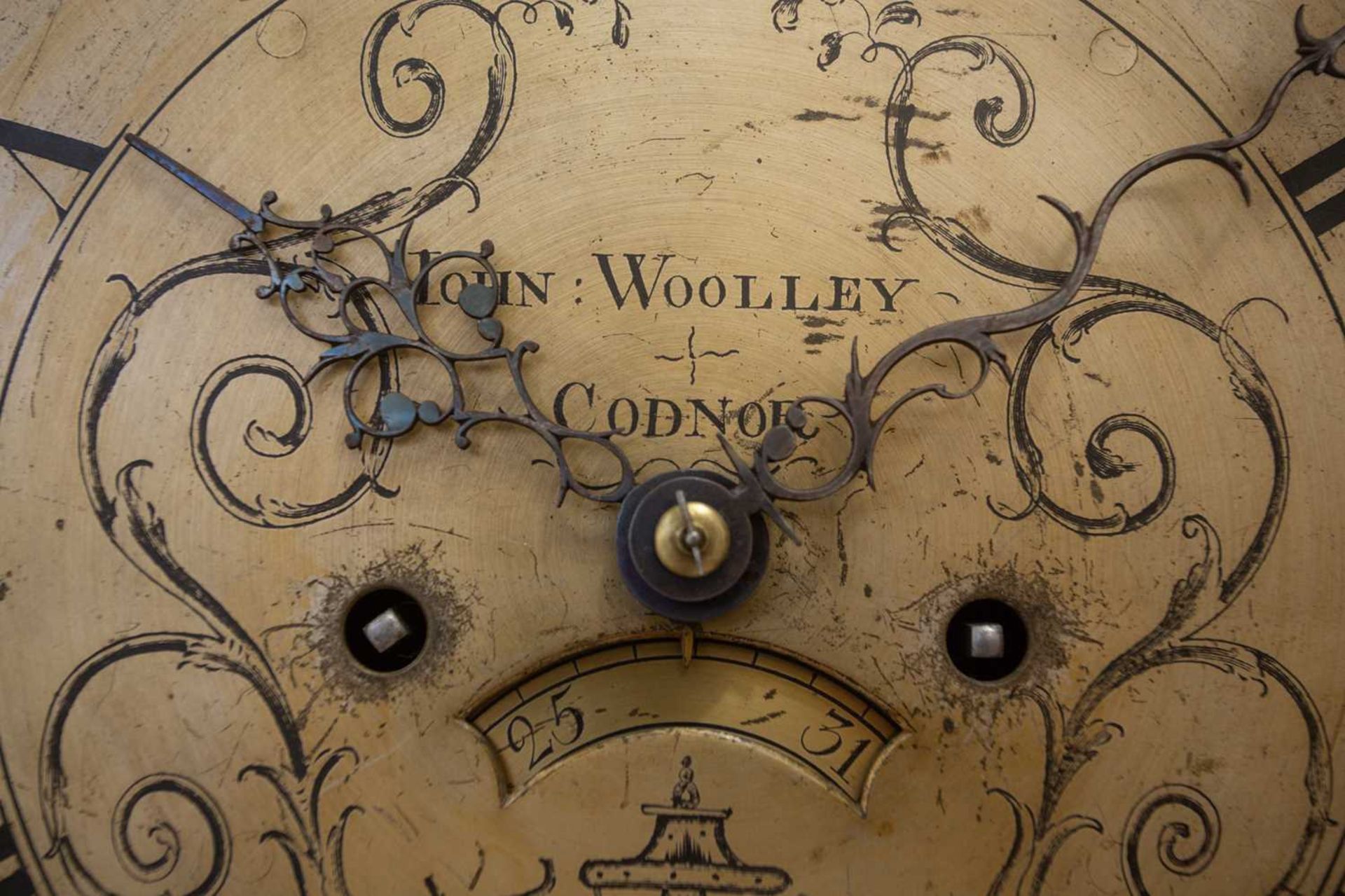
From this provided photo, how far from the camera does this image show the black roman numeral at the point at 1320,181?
0.81m

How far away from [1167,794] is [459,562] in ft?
1.75

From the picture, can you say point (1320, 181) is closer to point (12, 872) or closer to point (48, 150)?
point (48, 150)

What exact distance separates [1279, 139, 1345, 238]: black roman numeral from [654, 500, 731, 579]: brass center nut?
19.0 inches

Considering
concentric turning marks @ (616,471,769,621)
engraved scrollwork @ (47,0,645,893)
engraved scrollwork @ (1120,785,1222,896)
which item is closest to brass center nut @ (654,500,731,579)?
concentric turning marks @ (616,471,769,621)

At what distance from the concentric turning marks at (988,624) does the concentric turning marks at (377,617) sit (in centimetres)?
39

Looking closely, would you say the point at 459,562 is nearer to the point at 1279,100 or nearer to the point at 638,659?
the point at 638,659

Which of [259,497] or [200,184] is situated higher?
[200,184]

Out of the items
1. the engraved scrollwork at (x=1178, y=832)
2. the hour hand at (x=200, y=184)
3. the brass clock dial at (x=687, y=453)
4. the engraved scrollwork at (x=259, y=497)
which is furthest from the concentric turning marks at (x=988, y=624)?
the hour hand at (x=200, y=184)

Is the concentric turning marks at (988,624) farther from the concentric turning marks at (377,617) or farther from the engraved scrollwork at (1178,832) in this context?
the concentric turning marks at (377,617)

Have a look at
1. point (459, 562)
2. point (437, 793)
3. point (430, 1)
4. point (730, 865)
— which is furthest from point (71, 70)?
point (730, 865)

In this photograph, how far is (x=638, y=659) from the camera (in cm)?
81

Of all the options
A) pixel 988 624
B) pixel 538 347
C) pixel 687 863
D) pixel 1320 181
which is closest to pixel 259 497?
→ pixel 538 347

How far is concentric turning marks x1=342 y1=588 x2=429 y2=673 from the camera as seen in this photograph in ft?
2.68

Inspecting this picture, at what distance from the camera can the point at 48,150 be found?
840mm
